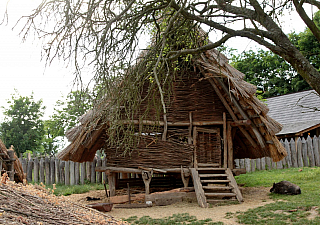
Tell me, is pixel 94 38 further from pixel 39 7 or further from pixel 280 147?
pixel 280 147

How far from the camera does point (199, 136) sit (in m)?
10.4

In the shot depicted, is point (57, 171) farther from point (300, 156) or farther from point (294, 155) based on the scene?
point (300, 156)

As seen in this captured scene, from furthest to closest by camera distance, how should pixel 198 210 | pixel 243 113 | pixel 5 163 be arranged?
pixel 243 113, pixel 5 163, pixel 198 210

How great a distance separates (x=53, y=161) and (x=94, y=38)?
1193cm

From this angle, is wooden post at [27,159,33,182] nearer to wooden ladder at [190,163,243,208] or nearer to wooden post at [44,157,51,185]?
wooden post at [44,157,51,185]

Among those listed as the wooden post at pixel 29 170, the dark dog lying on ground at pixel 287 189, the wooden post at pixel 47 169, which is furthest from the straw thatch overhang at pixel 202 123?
the wooden post at pixel 29 170

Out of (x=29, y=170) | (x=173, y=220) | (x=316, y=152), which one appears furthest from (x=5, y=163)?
(x=316, y=152)

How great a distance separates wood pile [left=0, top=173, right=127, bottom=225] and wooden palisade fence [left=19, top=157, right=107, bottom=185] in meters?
11.9

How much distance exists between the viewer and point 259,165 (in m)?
16.6

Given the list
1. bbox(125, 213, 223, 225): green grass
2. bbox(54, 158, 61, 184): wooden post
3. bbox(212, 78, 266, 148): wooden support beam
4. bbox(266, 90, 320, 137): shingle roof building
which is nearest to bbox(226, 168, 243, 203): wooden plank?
bbox(212, 78, 266, 148): wooden support beam

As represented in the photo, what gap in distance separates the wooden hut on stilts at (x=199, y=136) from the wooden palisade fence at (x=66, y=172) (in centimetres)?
428

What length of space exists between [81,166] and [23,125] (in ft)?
48.2

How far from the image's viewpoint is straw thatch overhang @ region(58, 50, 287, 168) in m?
9.57

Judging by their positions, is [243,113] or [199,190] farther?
[243,113]
